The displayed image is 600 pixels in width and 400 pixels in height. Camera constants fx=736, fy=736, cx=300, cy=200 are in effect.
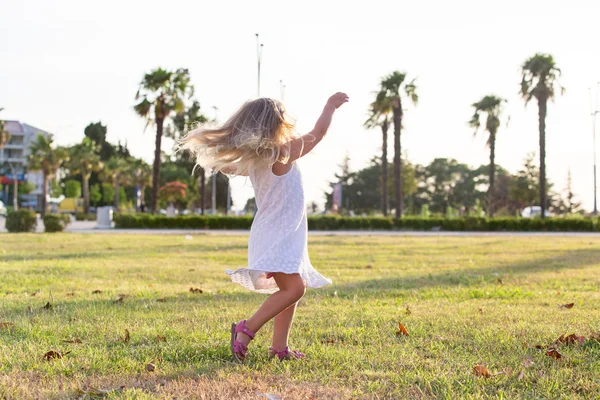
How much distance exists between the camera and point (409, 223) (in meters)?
39.8

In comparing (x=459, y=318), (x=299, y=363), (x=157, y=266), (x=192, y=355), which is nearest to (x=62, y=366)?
(x=192, y=355)

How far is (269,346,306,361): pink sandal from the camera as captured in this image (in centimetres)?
421

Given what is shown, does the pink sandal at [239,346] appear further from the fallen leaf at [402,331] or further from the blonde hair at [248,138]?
the fallen leaf at [402,331]

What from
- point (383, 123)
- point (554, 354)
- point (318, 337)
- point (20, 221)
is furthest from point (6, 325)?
point (383, 123)

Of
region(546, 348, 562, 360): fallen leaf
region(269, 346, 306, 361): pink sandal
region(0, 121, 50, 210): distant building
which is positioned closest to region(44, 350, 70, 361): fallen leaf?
region(269, 346, 306, 361): pink sandal

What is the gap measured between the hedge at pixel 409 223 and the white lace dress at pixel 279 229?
34924mm

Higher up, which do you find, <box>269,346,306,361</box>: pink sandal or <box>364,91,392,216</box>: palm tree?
<box>364,91,392,216</box>: palm tree

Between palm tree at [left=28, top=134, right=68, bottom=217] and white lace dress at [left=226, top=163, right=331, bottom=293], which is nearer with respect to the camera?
white lace dress at [left=226, top=163, right=331, bottom=293]

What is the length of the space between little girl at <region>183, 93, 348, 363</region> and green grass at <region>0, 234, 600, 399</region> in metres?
0.25

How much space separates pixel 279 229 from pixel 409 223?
119 ft

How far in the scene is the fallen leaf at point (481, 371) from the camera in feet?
12.4

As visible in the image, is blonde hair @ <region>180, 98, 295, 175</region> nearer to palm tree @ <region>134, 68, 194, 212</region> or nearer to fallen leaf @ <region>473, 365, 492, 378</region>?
fallen leaf @ <region>473, 365, 492, 378</region>

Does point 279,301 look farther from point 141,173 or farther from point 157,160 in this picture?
point 141,173

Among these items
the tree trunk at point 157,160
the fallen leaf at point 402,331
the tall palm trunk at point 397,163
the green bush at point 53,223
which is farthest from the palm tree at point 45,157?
the fallen leaf at point 402,331
